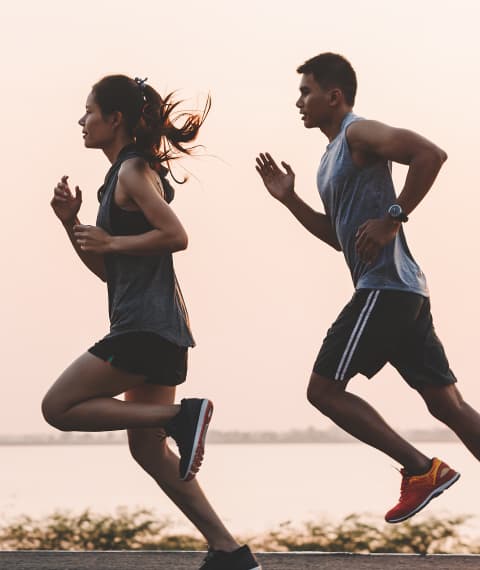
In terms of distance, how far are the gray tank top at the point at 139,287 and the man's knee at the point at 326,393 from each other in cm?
60

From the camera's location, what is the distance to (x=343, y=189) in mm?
5191

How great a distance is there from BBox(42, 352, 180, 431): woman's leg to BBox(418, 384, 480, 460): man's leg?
1.21 metres

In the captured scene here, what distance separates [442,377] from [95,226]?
5.73ft

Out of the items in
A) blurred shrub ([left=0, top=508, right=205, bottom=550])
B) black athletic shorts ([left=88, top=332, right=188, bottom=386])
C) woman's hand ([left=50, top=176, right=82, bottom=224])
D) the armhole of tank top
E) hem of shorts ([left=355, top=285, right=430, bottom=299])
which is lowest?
blurred shrub ([left=0, top=508, right=205, bottom=550])

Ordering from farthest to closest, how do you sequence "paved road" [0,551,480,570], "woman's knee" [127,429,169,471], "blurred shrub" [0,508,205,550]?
"blurred shrub" [0,508,205,550] < "paved road" [0,551,480,570] < "woman's knee" [127,429,169,471]

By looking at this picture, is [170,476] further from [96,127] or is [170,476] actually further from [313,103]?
[313,103]

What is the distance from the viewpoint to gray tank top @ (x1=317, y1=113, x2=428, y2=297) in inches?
201

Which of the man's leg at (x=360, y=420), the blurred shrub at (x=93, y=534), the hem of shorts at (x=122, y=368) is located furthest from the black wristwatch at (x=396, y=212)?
the blurred shrub at (x=93, y=534)

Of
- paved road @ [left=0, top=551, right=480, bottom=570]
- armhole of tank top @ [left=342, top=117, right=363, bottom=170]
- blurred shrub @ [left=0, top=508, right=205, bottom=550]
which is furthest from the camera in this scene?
blurred shrub @ [left=0, top=508, right=205, bottom=550]

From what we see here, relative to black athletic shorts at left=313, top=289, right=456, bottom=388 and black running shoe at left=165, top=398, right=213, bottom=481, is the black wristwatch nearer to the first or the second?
black athletic shorts at left=313, top=289, right=456, bottom=388

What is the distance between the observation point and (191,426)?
4.99m

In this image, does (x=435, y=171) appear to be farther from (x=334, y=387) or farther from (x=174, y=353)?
(x=174, y=353)

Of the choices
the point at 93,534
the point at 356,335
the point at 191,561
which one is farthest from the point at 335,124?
the point at 93,534

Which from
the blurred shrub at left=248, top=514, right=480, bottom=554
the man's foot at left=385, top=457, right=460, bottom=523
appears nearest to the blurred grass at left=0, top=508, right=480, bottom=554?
the blurred shrub at left=248, top=514, right=480, bottom=554
